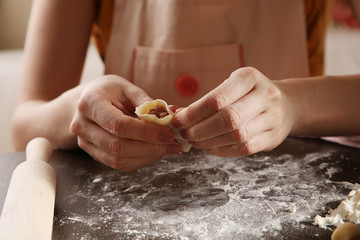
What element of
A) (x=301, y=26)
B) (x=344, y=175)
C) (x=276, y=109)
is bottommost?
(x=344, y=175)

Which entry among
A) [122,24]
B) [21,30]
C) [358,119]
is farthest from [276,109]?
[21,30]

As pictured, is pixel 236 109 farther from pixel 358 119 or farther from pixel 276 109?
pixel 358 119

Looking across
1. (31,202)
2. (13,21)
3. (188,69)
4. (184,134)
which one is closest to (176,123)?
(184,134)

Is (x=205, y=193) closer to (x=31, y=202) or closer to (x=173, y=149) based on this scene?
(x=173, y=149)

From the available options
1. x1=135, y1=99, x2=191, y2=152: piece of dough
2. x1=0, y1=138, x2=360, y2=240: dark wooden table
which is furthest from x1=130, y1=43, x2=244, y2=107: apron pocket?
x1=135, y1=99, x2=191, y2=152: piece of dough

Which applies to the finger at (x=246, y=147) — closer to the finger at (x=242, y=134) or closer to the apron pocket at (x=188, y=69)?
the finger at (x=242, y=134)
